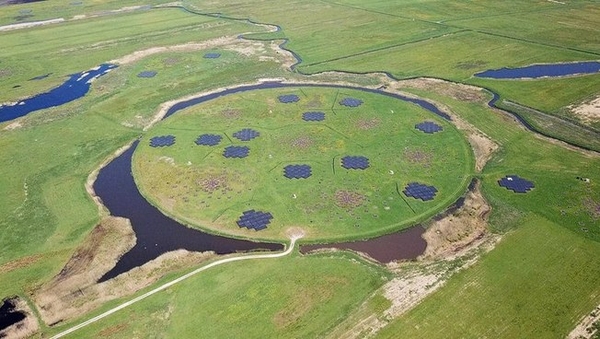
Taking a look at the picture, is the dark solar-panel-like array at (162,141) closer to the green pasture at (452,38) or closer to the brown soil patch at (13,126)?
the brown soil patch at (13,126)

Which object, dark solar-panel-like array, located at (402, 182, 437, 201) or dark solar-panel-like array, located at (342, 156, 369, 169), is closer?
dark solar-panel-like array, located at (402, 182, 437, 201)

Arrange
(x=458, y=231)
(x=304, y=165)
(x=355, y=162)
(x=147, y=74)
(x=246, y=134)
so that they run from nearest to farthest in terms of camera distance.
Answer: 1. (x=458, y=231)
2. (x=304, y=165)
3. (x=355, y=162)
4. (x=246, y=134)
5. (x=147, y=74)

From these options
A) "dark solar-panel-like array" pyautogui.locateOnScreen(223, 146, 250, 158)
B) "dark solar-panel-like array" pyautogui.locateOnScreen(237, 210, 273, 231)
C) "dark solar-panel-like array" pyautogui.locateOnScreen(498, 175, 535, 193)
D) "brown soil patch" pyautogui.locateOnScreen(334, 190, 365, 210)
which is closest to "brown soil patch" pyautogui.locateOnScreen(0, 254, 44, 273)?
"dark solar-panel-like array" pyautogui.locateOnScreen(237, 210, 273, 231)

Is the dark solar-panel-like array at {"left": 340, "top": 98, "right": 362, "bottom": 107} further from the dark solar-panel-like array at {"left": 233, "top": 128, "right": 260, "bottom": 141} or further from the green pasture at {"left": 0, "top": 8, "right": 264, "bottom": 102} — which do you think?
the green pasture at {"left": 0, "top": 8, "right": 264, "bottom": 102}

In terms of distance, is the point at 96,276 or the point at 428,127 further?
the point at 428,127

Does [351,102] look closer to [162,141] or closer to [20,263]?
[162,141]

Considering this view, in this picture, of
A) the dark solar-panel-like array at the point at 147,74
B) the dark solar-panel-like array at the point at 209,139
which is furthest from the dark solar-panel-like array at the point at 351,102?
the dark solar-panel-like array at the point at 147,74

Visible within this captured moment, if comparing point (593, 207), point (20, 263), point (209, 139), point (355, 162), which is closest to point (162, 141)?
point (209, 139)
